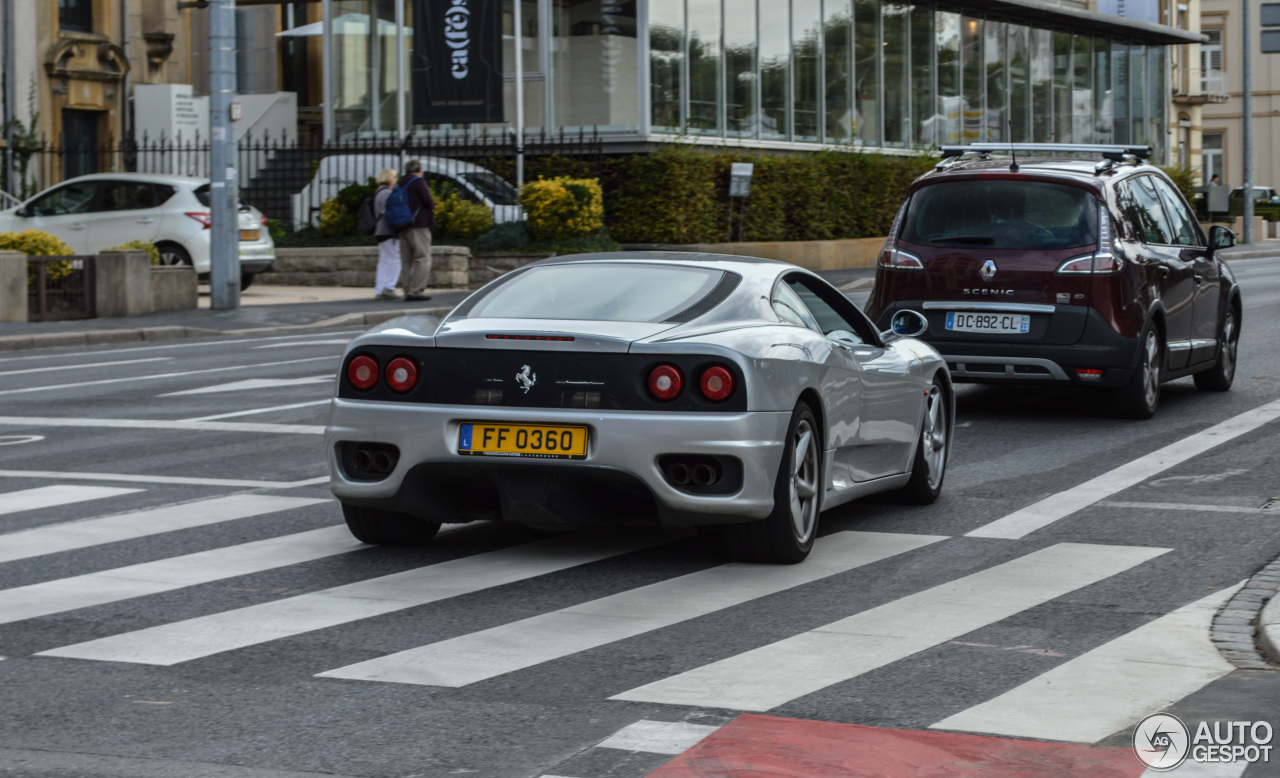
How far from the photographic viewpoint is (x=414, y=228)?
26.0 meters

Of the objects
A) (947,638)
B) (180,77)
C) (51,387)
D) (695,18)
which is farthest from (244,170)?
(947,638)

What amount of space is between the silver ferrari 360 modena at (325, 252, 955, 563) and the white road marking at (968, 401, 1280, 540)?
94 cm

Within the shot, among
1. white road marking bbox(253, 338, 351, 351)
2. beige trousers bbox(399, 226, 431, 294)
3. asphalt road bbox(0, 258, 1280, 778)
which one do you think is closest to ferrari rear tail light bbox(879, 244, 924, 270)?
asphalt road bbox(0, 258, 1280, 778)

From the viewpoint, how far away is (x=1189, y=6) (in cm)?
6794

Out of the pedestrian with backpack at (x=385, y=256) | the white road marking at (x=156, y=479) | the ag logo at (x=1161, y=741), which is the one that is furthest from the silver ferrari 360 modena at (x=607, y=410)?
the pedestrian with backpack at (x=385, y=256)

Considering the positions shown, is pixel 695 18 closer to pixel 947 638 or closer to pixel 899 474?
pixel 899 474

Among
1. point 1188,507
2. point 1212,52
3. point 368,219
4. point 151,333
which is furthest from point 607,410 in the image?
point 1212,52

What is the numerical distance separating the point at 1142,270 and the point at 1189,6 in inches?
2352

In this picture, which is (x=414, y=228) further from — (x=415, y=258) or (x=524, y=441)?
(x=524, y=441)

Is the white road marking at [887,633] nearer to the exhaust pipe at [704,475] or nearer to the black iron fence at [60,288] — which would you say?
the exhaust pipe at [704,475]

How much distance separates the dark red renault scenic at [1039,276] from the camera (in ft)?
39.4

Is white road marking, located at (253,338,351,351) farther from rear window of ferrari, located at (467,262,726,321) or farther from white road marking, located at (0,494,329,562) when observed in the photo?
rear window of ferrari, located at (467,262,726,321)

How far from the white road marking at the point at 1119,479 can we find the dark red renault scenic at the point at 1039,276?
2.27 feet

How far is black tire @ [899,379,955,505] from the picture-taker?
8.94 m
